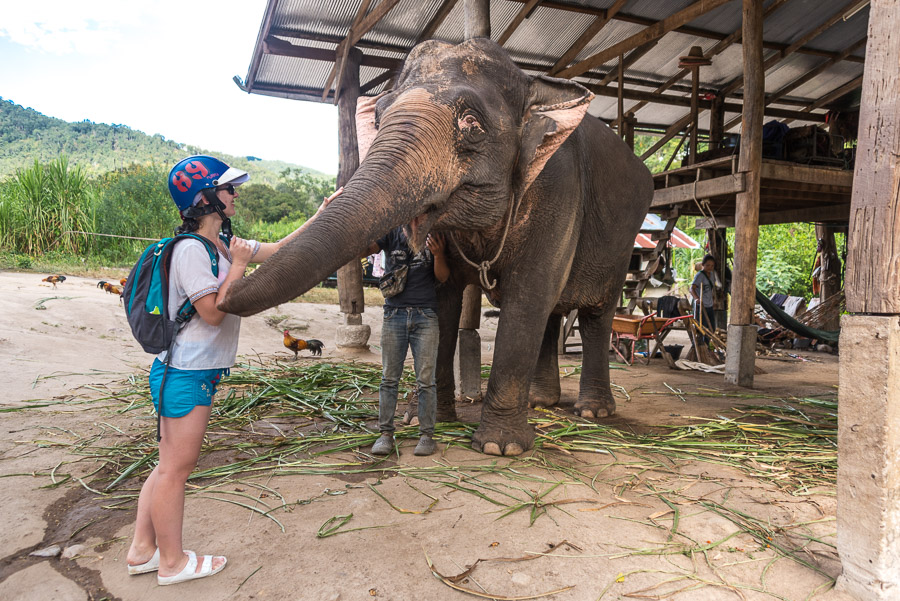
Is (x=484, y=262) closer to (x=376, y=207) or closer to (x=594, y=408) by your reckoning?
(x=376, y=207)

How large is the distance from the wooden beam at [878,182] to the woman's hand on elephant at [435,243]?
213 centimetres

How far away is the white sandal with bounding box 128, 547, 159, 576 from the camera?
7.55ft

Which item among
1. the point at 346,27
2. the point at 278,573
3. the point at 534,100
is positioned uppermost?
the point at 346,27

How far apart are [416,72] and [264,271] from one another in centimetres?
174

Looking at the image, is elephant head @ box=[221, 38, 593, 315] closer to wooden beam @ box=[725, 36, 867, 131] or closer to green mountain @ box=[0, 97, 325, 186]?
wooden beam @ box=[725, 36, 867, 131]

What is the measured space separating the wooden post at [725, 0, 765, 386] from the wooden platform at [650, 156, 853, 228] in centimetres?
20

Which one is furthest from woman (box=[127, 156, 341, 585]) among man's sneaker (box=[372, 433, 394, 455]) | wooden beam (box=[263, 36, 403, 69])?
wooden beam (box=[263, 36, 403, 69])

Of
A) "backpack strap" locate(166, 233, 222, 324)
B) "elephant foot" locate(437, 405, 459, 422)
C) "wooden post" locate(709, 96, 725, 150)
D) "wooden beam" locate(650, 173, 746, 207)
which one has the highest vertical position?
"wooden post" locate(709, 96, 725, 150)

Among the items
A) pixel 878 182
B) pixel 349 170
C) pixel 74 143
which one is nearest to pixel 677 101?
pixel 349 170

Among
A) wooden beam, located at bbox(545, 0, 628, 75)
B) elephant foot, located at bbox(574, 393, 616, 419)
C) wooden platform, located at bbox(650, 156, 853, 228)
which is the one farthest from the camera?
wooden beam, located at bbox(545, 0, 628, 75)

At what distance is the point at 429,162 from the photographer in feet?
9.40

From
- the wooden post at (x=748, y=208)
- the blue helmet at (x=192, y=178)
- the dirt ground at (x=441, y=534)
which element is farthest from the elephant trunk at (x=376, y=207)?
the wooden post at (x=748, y=208)

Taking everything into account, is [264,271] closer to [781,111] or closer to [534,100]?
[534,100]

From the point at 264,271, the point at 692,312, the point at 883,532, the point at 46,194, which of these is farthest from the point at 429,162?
the point at 46,194
